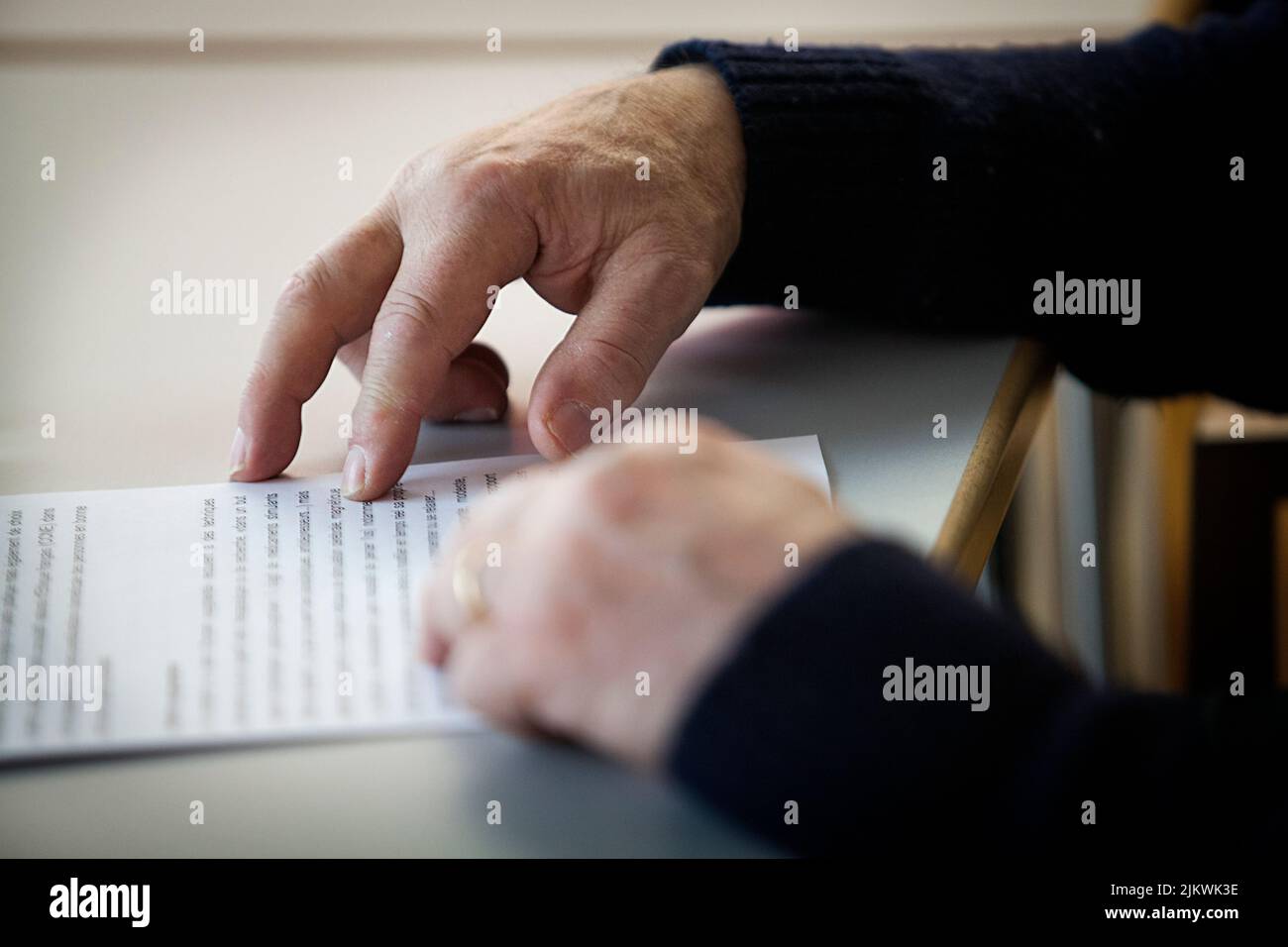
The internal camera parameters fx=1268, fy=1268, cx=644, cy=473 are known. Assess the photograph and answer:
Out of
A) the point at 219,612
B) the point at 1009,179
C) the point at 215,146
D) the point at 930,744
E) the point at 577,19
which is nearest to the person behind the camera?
the point at 930,744

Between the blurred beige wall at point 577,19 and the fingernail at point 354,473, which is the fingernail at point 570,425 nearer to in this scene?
the fingernail at point 354,473

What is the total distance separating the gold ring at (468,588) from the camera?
0.43 metres

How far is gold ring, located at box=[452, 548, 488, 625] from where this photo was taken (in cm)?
43

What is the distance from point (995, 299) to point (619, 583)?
43 centimetres

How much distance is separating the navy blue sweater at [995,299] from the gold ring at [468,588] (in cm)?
9

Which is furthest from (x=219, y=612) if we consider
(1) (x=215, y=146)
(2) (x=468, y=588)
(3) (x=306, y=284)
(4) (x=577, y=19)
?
(4) (x=577, y=19)

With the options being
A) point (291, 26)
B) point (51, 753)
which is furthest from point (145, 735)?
point (291, 26)

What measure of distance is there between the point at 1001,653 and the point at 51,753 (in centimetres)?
31

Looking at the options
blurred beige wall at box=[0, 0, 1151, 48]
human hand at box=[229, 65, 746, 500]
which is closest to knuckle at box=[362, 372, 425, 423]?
human hand at box=[229, 65, 746, 500]

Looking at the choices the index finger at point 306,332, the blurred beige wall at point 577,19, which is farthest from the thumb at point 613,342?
the blurred beige wall at point 577,19

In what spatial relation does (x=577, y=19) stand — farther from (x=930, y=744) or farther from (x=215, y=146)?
(x=930, y=744)

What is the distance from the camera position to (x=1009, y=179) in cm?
74
